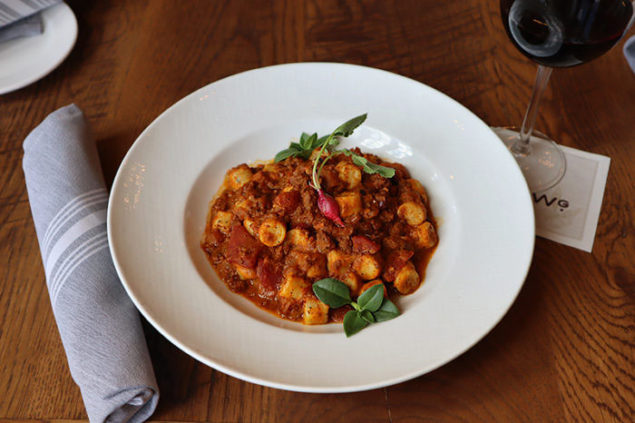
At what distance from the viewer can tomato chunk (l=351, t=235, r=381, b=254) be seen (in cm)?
146

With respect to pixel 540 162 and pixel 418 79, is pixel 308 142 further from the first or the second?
pixel 540 162

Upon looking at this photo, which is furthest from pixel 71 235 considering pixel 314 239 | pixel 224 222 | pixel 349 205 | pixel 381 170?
pixel 381 170

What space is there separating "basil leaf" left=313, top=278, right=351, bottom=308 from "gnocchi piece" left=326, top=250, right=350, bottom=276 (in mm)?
76

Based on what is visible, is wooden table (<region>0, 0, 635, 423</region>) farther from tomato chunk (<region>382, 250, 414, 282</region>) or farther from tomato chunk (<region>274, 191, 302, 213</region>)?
tomato chunk (<region>274, 191, 302, 213</region>)

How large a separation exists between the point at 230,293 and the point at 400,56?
1294 mm

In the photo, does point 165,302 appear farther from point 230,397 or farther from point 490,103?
point 490,103

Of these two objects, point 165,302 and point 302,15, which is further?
point 302,15

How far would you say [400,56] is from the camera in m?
2.20

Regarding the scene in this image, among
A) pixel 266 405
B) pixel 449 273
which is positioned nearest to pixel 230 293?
pixel 266 405

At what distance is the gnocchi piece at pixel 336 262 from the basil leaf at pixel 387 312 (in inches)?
7.1

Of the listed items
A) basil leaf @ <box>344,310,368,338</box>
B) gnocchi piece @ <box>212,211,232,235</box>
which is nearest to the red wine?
basil leaf @ <box>344,310,368,338</box>

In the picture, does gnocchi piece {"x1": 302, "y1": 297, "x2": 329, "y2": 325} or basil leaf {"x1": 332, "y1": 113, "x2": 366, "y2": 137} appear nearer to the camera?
gnocchi piece {"x1": 302, "y1": 297, "x2": 329, "y2": 325}

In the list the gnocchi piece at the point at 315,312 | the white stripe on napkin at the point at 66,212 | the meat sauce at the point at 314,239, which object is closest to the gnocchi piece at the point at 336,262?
the meat sauce at the point at 314,239

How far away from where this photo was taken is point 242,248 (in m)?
1.51
